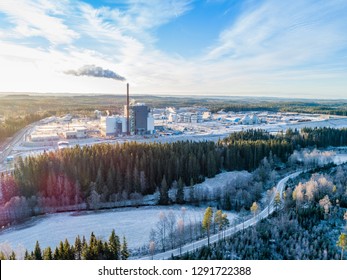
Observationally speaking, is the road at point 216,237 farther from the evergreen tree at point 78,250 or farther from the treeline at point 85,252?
the evergreen tree at point 78,250

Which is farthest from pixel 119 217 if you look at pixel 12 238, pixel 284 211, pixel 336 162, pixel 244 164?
pixel 336 162

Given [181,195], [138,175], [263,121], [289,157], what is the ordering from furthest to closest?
[263,121] < [289,157] < [138,175] < [181,195]

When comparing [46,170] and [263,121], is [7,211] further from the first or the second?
[263,121]

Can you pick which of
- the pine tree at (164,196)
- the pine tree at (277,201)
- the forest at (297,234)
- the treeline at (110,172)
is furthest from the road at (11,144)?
the pine tree at (277,201)

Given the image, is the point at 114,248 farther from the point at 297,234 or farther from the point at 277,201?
the point at 277,201

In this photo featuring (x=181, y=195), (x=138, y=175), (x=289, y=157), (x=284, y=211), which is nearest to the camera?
(x=284, y=211)

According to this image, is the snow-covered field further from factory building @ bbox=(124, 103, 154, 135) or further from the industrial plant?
factory building @ bbox=(124, 103, 154, 135)
